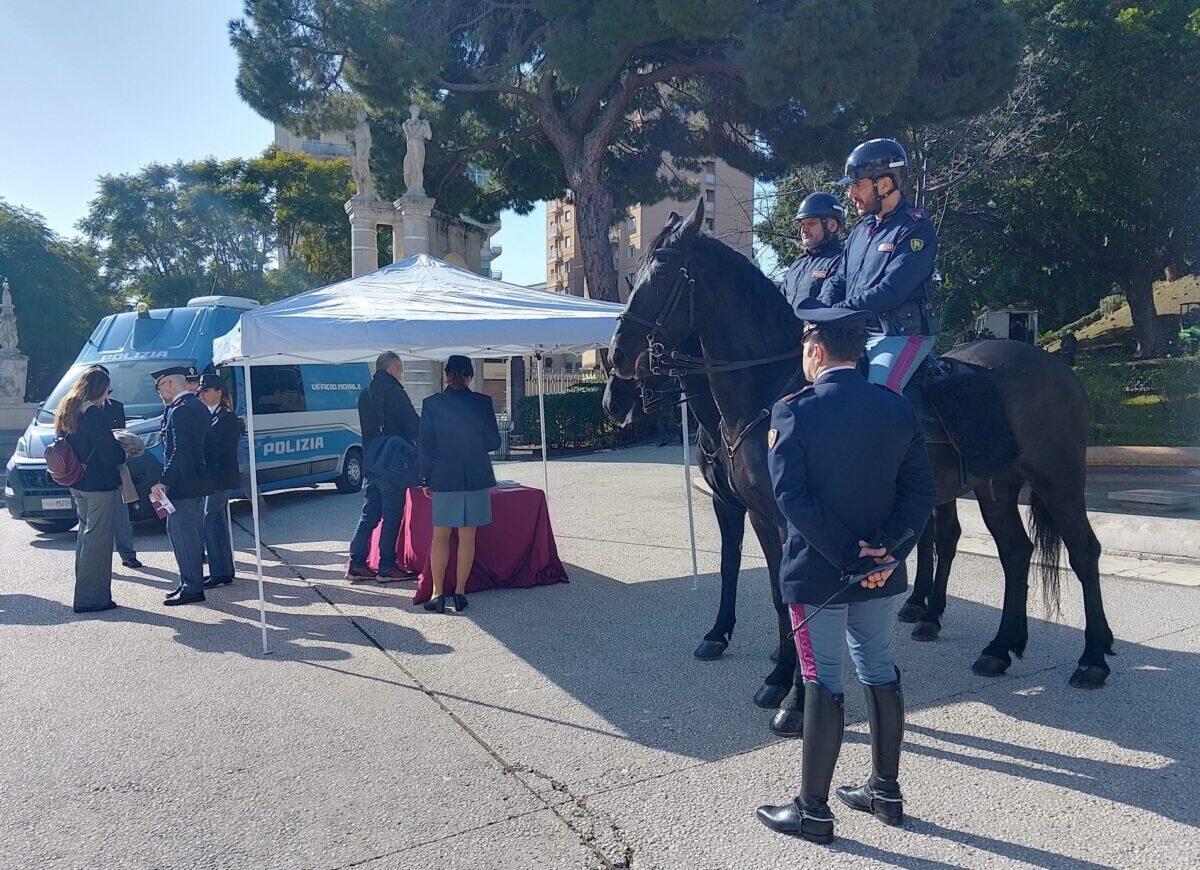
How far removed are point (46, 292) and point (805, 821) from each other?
4293cm

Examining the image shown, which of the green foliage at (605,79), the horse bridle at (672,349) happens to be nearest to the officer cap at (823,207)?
the horse bridle at (672,349)

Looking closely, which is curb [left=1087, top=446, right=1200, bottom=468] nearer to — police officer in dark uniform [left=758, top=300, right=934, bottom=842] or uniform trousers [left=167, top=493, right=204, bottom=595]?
police officer in dark uniform [left=758, top=300, right=934, bottom=842]

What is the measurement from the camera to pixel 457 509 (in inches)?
255

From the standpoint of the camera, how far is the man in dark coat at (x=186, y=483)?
6.89 metres

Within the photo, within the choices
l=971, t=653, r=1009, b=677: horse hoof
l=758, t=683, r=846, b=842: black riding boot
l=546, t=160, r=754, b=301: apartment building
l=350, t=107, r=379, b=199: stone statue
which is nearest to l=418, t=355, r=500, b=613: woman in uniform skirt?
l=971, t=653, r=1009, b=677: horse hoof

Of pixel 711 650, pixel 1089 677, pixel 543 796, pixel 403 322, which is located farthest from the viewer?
pixel 403 322

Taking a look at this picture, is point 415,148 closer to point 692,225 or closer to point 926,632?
point 692,225

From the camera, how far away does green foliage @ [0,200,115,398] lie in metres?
36.7

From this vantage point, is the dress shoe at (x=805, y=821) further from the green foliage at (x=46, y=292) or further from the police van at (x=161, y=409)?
the green foliage at (x=46, y=292)

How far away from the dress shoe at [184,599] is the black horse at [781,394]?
15.8ft

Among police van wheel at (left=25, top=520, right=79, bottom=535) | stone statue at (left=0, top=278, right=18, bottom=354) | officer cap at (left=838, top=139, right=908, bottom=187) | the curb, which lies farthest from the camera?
stone statue at (left=0, top=278, right=18, bottom=354)

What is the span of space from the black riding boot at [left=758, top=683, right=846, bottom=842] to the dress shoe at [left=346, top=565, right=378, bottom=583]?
5.35 meters

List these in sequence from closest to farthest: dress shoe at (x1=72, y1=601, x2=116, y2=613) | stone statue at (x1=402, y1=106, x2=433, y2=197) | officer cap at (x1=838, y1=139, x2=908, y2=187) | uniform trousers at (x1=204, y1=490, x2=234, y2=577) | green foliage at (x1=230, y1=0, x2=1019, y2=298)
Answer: officer cap at (x1=838, y1=139, x2=908, y2=187) < dress shoe at (x1=72, y1=601, x2=116, y2=613) < uniform trousers at (x1=204, y1=490, x2=234, y2=577) < green foliage at (x1=230, y1=0, x2=1019, y2=298) < stone statue at (x1=402, y1=106, x2=433, y2=197)

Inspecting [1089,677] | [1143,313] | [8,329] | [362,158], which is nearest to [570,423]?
[362,158]
